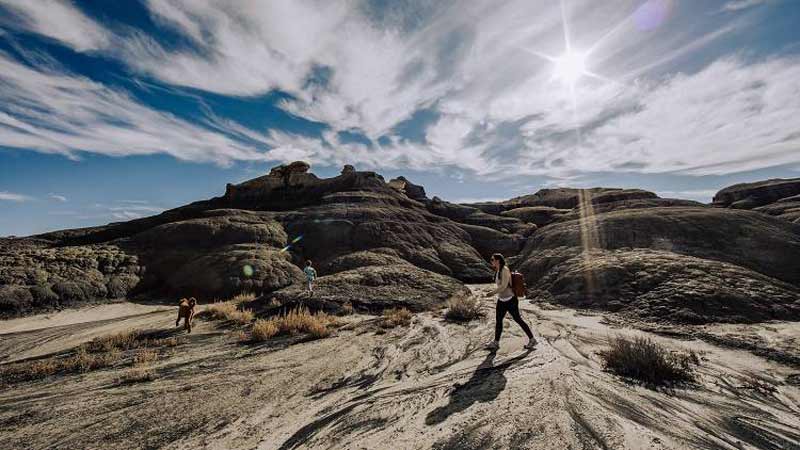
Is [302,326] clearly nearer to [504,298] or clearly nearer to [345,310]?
[345,310]

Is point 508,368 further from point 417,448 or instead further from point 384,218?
point 384,218

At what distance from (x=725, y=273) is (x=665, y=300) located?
394cm

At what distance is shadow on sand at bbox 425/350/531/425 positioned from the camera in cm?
452

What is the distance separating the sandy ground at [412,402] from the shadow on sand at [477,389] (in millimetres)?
31

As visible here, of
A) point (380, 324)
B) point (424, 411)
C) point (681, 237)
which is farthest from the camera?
point (681, 237)

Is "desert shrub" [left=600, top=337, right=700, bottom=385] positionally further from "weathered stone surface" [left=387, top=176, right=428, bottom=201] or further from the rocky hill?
"weathered stone surface" [left=387, top=176, right=428, bottom=201]

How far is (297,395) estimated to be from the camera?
568cm

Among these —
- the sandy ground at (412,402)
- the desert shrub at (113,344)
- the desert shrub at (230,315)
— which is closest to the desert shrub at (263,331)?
the sandy ground at (412,402)

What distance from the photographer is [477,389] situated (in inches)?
205

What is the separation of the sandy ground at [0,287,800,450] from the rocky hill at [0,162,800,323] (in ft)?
14.9

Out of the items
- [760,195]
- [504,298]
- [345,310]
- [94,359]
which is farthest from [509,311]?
[760,195]

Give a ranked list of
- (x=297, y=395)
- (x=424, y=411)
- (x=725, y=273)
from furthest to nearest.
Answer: (x=725, y=273)
(x=297, y=395)
(x=424, y=411)

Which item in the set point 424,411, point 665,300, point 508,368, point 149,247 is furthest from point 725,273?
point 149,247

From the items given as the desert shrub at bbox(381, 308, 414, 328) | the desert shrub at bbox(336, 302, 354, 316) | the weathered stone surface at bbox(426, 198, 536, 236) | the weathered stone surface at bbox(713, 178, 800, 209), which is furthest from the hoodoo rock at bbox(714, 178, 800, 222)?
the desert shrub at bbox(336, 302, 354, 316)
